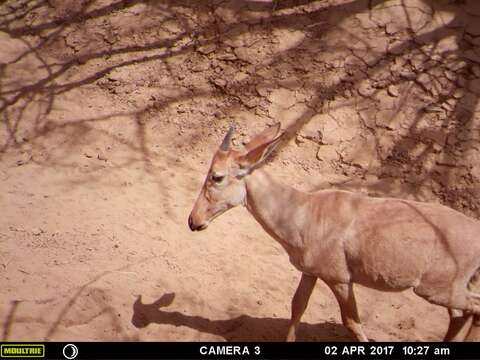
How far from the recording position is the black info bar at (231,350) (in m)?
3.81

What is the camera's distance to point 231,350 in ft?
13.0

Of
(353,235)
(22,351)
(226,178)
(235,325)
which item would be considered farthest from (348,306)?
(22,351)

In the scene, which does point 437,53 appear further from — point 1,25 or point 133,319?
point 1,25

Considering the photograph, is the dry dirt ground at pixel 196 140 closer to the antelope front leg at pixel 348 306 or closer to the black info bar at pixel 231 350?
the black info bar at pixel 231 350

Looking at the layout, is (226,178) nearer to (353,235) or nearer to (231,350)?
(353,235)

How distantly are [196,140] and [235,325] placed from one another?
2.90 m

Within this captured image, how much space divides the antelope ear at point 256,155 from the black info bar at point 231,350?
147 centimetres

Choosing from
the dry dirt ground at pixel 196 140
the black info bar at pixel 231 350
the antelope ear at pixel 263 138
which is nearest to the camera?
the black info bar at pixel 231 350

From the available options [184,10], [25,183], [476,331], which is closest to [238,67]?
[184,10]

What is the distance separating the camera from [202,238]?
543 centimetres

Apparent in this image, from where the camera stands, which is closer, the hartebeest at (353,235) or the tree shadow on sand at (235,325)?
the hartebeest at (353,235)

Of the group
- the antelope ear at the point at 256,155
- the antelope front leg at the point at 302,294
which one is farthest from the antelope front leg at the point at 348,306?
the antelope ear at the point at 256,155

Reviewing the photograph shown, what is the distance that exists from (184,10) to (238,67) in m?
1.51

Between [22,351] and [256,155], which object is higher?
[256,155]
